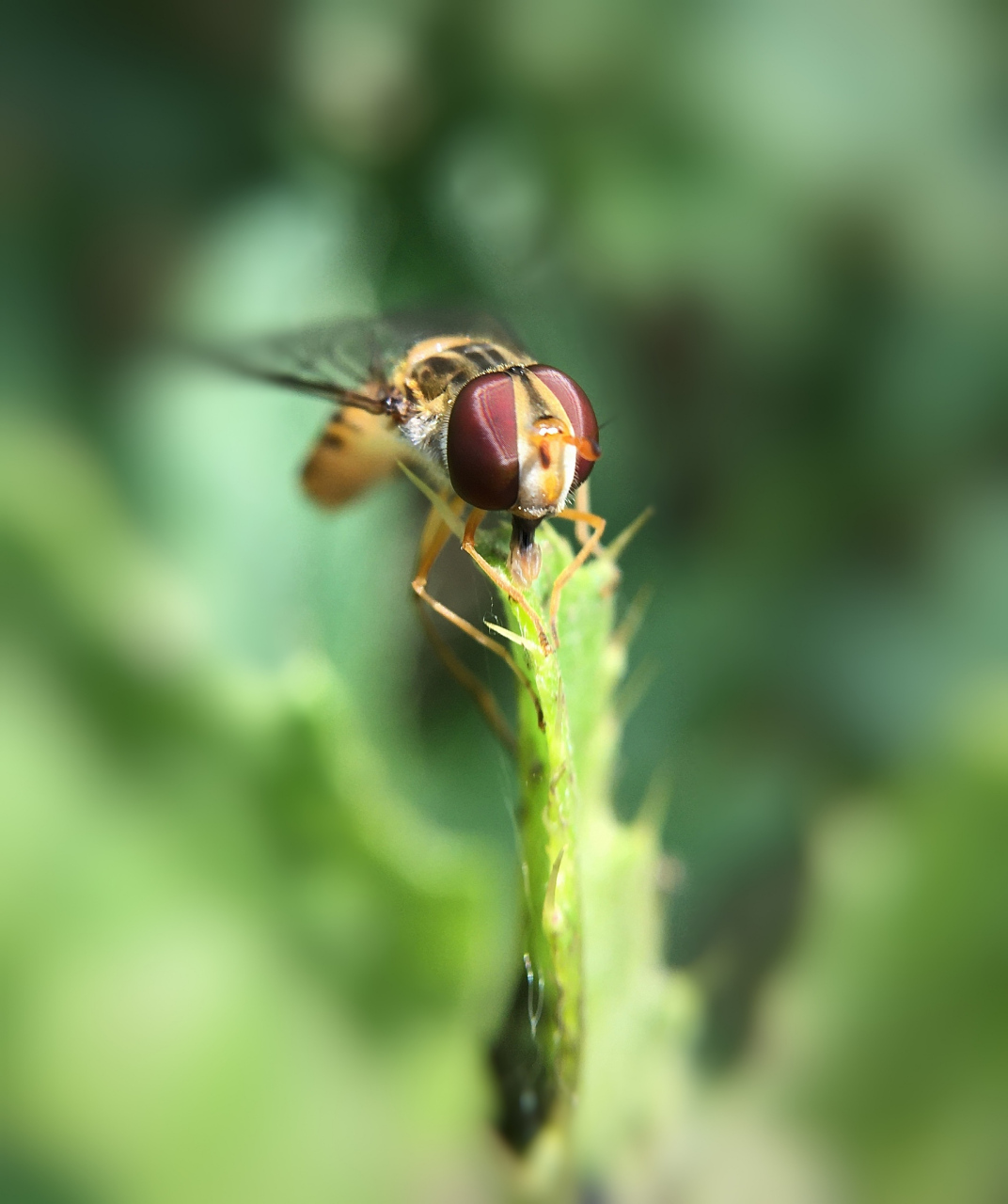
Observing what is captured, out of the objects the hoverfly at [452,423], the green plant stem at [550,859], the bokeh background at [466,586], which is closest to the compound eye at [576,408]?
the hoverfly at [452,423]

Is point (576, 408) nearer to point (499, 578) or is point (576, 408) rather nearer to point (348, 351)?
point (499, 578)

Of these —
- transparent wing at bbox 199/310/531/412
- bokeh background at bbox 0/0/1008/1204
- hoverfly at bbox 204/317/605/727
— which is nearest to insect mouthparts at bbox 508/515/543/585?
hoverfly at bbox 204/317/605/727

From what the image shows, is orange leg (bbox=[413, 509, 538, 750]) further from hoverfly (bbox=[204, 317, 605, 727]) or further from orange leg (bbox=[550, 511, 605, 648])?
orange leg (bbox=[550, 511, 605, 648])

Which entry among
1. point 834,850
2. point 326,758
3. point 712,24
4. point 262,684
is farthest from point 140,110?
point 834,850

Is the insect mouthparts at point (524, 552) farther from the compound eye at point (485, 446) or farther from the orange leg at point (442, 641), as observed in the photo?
the orange leg at point (442, 641)

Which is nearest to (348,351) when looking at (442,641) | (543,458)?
(442,641)

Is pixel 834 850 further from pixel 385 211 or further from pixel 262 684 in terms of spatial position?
pixel 385 211
